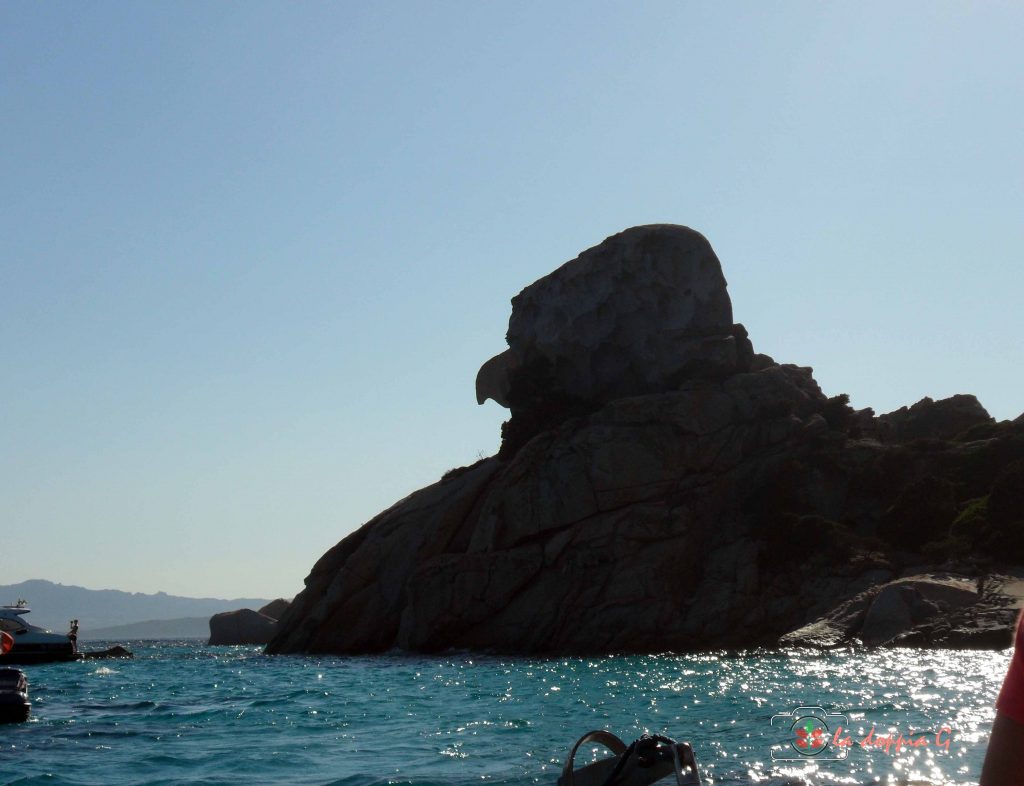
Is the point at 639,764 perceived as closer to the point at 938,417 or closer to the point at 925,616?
the point at 925,616

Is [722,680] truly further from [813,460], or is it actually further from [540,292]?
[540,292]

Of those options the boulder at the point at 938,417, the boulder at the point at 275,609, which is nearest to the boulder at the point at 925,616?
the boulder at the point at 938,417

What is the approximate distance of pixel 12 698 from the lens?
73.1ft

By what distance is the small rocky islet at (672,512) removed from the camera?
42.0m

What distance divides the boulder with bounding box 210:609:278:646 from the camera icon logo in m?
70.1

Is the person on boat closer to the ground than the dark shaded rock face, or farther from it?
closer to the ground

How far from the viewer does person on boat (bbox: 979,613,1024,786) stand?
271 centimetres

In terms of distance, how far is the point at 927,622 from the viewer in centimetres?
3672

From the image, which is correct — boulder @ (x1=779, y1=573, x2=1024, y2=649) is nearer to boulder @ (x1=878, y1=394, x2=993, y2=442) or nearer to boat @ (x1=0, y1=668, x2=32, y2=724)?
boulder @ (x1=878, y1=394, x2=993, y2=442)

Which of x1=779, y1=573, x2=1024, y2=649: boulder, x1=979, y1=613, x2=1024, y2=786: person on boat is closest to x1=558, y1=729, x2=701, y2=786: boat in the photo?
x1=979, y1=613, x2=1024, y2=786: person on boat

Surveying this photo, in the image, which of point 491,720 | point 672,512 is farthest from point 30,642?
point 491,720

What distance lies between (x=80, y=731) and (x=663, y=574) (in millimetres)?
27639

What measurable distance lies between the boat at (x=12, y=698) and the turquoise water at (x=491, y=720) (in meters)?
0.36

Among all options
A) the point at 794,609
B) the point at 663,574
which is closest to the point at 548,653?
the point at 663,574
